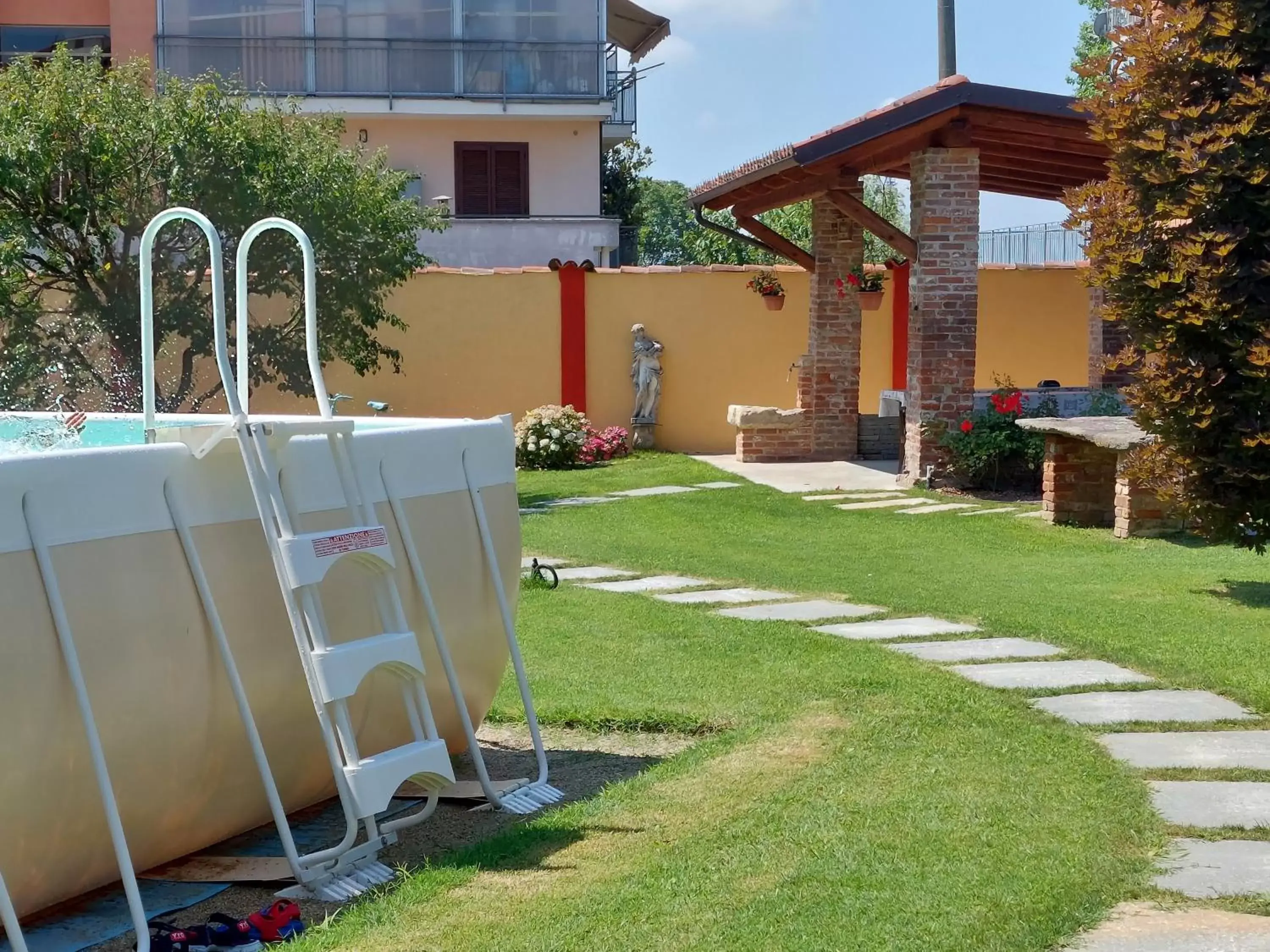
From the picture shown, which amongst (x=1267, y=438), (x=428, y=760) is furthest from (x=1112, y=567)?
(x=428, y=760)

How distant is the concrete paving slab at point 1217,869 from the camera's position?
3.52m

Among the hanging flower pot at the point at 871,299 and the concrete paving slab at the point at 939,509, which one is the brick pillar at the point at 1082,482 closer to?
the concrete paving slab at the point at 939,509

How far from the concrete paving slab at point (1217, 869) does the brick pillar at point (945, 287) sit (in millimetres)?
9143

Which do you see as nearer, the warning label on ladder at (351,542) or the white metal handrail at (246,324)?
the warning label on ladder at (351,542)

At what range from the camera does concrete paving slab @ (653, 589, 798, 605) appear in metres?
7.93

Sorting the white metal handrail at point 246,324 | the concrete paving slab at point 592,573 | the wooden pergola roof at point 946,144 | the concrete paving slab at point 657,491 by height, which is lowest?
the concrete paving slab at point 592,573

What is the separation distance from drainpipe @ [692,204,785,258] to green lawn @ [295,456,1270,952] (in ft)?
26.3

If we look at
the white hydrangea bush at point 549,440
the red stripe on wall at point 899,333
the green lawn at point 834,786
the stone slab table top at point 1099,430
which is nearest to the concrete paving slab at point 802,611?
the green lawn at point 834,786

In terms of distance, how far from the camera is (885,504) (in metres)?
12.1

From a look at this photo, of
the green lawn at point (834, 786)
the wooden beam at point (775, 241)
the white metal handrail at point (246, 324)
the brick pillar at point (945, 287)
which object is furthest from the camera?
the wooden beam at point (775, 241)

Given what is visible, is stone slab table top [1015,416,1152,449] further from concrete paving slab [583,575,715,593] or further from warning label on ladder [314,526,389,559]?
warning label on ladder [314,526,389,559]

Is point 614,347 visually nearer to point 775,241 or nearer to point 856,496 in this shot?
point 775,241

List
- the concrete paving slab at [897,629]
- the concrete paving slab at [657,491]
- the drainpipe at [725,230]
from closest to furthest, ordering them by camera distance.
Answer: the concrete paving slab at [897,629], the concrete paving slab at [657,491], the drainpipe at [725,230]

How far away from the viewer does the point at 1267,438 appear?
7.09 meters
